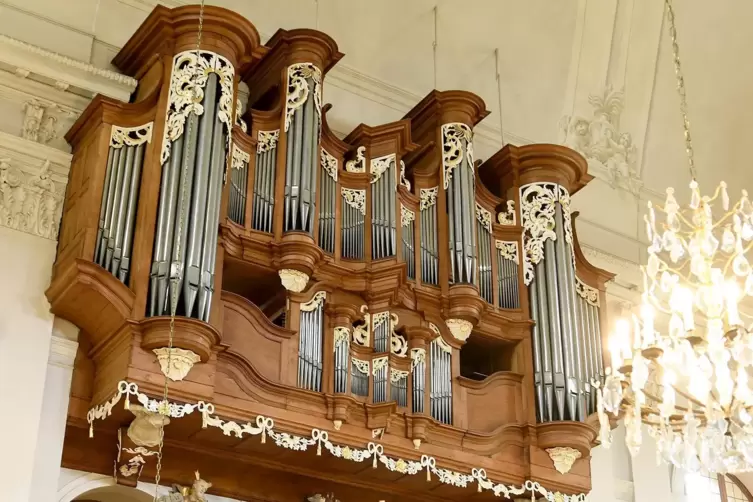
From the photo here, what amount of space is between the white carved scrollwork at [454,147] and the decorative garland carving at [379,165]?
677 mm

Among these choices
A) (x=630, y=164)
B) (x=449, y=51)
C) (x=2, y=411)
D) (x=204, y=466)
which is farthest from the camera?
(x=630, y=164)

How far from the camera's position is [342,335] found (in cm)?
973

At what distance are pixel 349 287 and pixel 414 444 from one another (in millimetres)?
1528

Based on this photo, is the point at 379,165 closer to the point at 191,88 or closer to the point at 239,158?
the point at 239,158

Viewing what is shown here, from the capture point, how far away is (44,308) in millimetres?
9234

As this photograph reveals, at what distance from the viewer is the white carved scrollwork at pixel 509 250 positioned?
11531 mm

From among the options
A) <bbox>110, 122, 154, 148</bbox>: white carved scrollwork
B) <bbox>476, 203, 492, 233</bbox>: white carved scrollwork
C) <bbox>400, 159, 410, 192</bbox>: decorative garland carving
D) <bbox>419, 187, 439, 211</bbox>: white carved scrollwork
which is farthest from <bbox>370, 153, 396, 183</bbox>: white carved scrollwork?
<bbox>110, 122, 154, 148</bbox>: white carved scrollwork

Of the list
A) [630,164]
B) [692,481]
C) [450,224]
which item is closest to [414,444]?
[450,224]

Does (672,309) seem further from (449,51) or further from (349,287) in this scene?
(449,51)

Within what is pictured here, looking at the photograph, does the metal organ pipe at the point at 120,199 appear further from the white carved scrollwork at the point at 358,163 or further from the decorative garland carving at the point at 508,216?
the decorative garland carving at the point at 508,216

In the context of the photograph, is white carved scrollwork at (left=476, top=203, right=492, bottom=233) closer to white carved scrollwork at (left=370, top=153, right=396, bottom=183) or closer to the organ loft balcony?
the organ loft balcony

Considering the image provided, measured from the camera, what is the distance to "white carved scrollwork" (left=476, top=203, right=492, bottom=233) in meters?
11.5

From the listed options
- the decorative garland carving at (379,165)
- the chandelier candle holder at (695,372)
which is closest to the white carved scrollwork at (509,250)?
the decorative garland carving at (379,165)

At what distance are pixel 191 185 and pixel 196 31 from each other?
1598 millimetres
